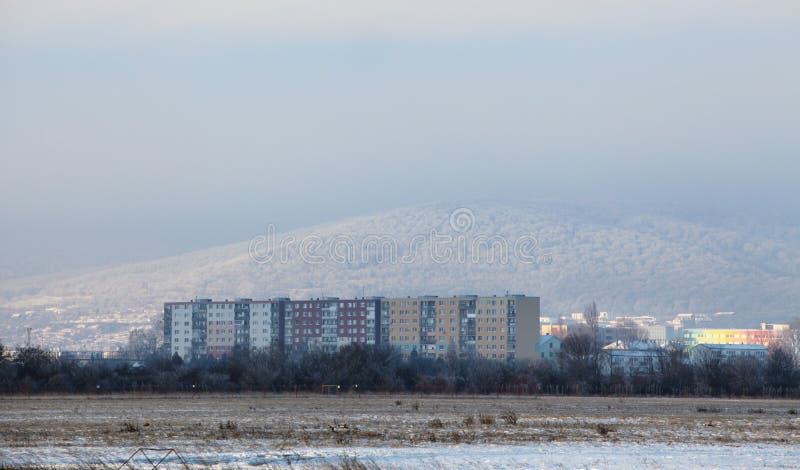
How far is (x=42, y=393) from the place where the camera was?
72.6m

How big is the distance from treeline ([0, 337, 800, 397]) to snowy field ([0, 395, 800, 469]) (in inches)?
1086

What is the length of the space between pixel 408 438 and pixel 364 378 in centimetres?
4955

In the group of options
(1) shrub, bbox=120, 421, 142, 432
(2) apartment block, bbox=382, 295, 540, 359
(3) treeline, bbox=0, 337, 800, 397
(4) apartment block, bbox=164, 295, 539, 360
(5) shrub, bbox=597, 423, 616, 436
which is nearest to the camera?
(5) shrub, bbox=597, 423, 616, 436

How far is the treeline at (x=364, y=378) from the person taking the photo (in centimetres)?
7525

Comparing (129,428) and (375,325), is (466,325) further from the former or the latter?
(129,428)

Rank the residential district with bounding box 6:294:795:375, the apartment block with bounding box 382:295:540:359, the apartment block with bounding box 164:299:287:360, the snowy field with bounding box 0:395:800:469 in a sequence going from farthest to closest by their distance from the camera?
the apartment block with bounding box 164:299:287:360
the residential district with bounding box 6:294:795:375
the apartment block with bounding box 382:295:540:359
the snowy field with bounding box 0:395:800:469

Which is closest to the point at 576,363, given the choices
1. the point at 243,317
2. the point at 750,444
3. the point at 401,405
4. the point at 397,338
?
the point at 401,405

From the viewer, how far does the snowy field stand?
25.3 m

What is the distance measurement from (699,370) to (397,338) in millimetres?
101394

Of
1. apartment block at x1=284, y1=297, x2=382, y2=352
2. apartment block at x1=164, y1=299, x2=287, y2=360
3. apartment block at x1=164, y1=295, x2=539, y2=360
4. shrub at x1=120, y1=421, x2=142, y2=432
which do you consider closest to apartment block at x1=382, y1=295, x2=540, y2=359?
apartment block at x1=164, y1=295, x2=539, y2=360

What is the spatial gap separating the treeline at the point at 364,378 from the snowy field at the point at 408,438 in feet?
90.5

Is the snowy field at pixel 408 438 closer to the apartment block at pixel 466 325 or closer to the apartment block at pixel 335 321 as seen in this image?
the apartment block at pixel 466 325

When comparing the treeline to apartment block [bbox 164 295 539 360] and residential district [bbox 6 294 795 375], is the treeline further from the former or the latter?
apartment block [bbox 164 295 539 360]

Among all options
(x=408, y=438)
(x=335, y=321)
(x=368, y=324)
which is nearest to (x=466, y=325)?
(x=368, y=324)
